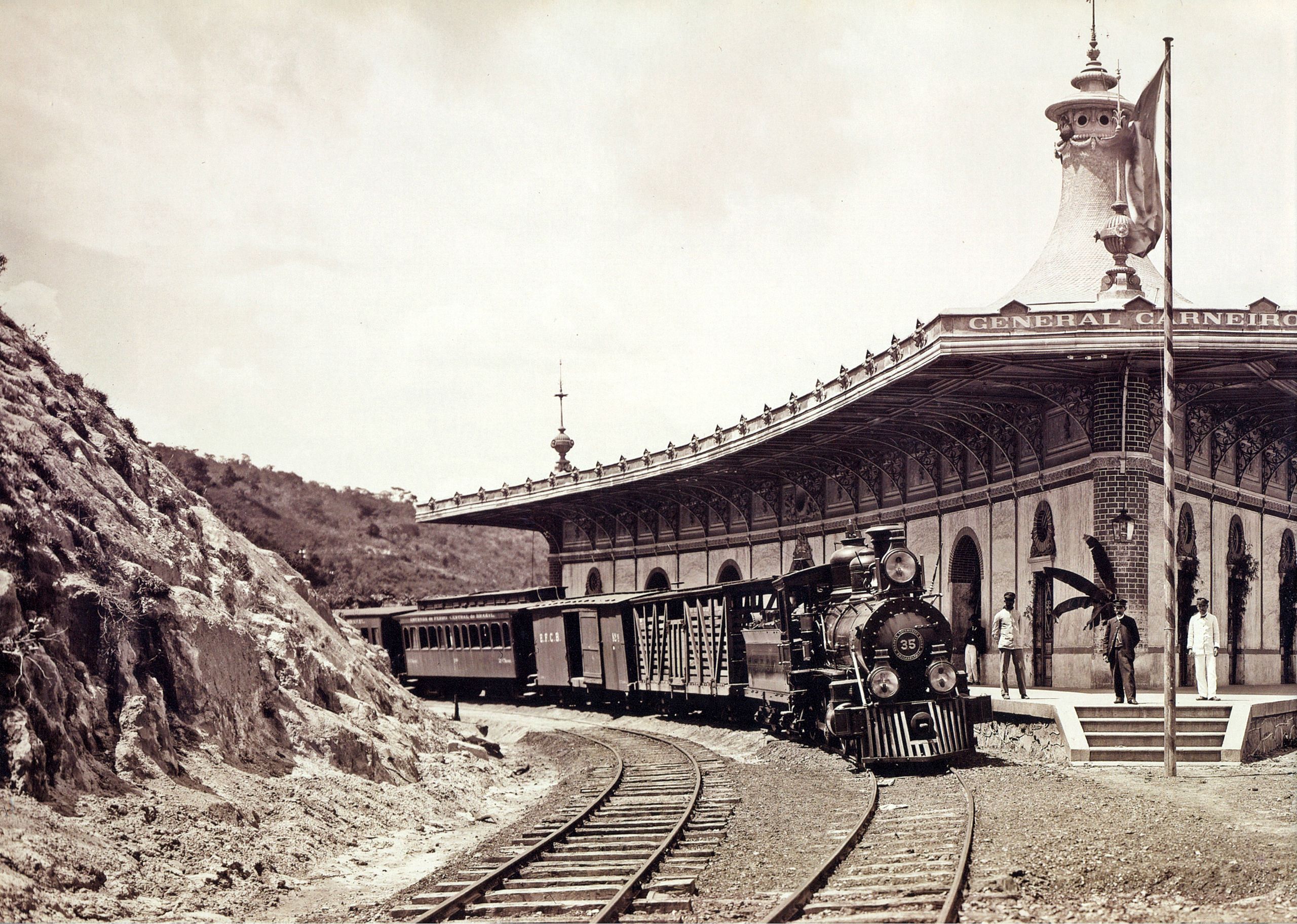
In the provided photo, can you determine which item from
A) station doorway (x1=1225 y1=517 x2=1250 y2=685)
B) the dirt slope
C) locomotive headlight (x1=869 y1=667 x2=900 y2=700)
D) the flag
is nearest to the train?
locomotive headlight (x1=869 y1=667 x2=900 y2=700)

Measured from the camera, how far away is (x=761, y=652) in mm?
20828

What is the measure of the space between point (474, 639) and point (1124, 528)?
1959 cm

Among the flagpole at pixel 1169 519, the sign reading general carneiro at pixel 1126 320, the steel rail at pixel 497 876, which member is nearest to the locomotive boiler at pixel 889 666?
the flagpole at pixel 1169 519

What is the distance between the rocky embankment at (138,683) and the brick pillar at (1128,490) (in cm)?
1140

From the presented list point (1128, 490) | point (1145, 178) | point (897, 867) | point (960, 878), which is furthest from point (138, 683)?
point (1145, 178)

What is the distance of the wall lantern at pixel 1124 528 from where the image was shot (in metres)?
22.9

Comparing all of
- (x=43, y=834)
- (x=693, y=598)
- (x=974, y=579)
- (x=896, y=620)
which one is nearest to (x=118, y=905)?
(x=43, y=834)

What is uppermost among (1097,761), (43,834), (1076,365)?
(1076,365)

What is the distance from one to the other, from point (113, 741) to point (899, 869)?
7.08 metres

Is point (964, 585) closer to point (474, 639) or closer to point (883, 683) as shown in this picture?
point (883, 683)

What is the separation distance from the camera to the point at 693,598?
24.9 meters

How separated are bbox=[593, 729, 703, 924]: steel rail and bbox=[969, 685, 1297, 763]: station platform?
5036 millimetres

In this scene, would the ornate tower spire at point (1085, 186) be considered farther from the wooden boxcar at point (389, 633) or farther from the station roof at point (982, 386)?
the wooden boxcar at point (389, 633)

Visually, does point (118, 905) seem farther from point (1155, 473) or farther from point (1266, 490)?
point (1266, 490)
